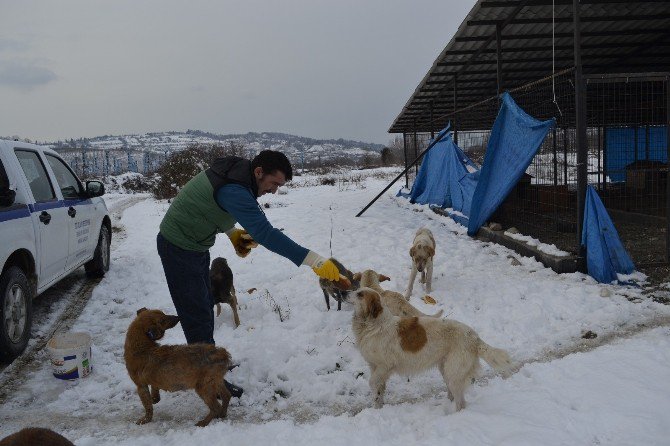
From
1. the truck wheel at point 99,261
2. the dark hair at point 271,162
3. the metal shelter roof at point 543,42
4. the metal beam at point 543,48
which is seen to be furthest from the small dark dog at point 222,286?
the metal beam at point 543,48

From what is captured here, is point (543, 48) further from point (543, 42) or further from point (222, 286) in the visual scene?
point (222, 286)

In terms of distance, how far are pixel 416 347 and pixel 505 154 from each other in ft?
20.4

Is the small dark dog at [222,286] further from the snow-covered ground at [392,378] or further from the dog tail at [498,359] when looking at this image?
the dog tail at [498,359]

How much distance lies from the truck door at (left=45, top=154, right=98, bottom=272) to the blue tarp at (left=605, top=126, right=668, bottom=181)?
15746 mm

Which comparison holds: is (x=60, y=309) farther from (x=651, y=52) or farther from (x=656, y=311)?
(x=651, y=52)

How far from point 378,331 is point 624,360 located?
2.38 meters

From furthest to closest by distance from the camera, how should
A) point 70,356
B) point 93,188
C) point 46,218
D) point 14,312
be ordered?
point 93,188, point 46,218, point 14,312, point 70,356

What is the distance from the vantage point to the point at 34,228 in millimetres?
4895

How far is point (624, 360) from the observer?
4145 millimetres

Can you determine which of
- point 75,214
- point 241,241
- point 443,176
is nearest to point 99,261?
point 75,214

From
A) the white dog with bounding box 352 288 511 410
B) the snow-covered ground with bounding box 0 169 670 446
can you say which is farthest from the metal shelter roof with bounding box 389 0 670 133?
the white dog with bounding box 352 288 511 410

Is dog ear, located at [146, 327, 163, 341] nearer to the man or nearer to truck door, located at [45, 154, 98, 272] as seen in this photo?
the man

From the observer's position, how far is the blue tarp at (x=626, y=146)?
15312 millimetres

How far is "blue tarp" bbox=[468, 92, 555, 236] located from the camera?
25.9 ft
